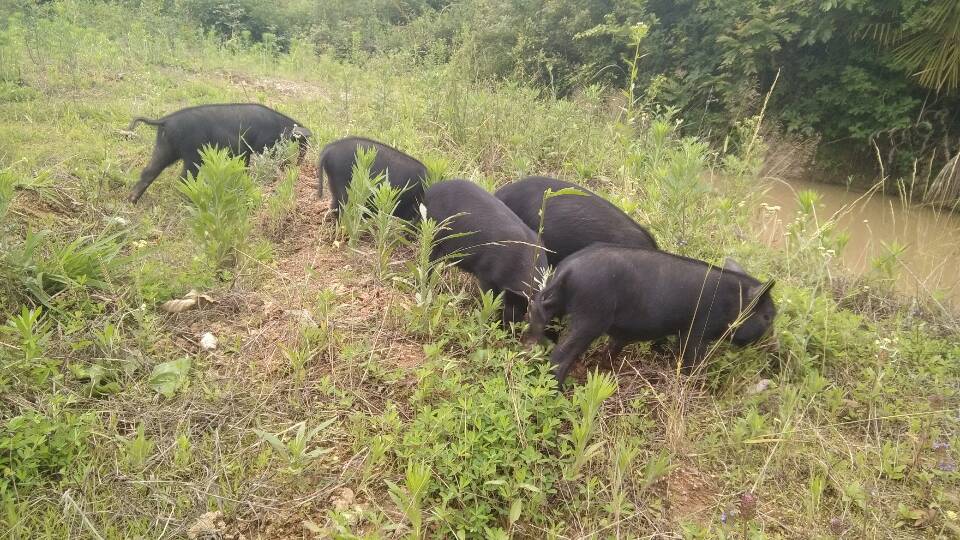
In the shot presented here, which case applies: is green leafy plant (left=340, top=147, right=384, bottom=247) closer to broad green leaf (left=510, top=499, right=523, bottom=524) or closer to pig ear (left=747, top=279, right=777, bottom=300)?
broad green leaf (left=510, top=499, right=523, bottom=524)

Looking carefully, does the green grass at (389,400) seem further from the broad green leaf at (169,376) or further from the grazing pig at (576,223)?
the grazing pig at (576,223)

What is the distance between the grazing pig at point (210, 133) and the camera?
16.6 ft

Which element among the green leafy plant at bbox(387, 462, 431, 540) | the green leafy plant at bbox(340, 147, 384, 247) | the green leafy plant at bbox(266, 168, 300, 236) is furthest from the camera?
the green leafy plant at bbox(266, 168, 300, 236)

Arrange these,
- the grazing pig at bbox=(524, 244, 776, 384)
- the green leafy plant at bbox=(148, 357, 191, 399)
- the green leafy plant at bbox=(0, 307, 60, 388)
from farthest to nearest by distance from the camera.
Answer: the grazing pig at bbox=(524, 244, 776, 384) < the green leafy plant at bbox=(148, 357, 191, 399) < the green leafy plant at bbox=(0, 307, 60, 388)

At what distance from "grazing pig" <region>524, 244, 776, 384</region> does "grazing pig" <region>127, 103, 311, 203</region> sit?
122 inches

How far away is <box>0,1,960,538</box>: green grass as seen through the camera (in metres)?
2.34

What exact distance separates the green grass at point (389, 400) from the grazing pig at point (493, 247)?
0.74 ft

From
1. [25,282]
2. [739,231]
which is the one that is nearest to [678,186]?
[739,231]

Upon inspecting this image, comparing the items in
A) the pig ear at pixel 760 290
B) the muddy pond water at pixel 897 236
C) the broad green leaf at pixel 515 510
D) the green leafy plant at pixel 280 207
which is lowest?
the muddy pond water at pixel 897 236

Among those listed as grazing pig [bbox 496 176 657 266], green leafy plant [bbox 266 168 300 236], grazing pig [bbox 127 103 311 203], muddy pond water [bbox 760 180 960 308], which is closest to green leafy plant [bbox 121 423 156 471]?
green leafy plant [bbox 266 168 300 236]

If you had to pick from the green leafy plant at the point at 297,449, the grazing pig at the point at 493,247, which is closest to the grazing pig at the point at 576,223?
the grazing pig at the point at 493,247

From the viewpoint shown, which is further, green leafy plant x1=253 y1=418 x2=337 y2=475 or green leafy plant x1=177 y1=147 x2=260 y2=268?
green leafy plant x1=177 y1=147 x2=260 y2=268

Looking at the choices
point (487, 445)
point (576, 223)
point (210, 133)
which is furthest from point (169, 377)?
point (210, 133)

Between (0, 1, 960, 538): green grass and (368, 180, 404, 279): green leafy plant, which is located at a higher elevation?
(368, 180, 404, 279): green leafy plant
